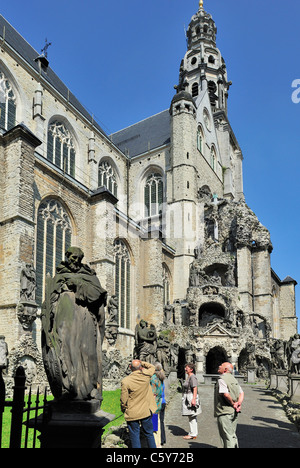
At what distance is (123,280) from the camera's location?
2583 centimetres

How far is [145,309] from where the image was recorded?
26.9m

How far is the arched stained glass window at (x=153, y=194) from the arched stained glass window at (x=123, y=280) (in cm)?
971

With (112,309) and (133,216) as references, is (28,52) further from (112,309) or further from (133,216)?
(112,309)

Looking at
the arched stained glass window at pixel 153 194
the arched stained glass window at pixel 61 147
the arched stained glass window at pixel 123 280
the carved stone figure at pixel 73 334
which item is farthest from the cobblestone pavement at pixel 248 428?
the arched stained glass window at pixel 153 194

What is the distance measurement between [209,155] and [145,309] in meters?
18.4

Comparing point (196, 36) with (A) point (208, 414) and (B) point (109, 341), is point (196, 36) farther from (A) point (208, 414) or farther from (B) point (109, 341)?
(A) point (208, 414)

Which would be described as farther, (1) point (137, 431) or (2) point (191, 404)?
(2) point (191, 404)

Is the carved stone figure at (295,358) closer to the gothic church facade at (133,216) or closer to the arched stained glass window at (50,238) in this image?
the gothic church facade at (133,216)

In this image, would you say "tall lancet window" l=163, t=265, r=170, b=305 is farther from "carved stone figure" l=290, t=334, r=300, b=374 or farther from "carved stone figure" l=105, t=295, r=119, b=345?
"carved stone figure" l=290, t=334, r=300, b=374

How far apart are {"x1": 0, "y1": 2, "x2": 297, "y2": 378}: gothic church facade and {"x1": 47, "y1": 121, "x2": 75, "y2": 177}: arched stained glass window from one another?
0.08 m

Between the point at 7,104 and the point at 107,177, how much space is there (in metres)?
11.6

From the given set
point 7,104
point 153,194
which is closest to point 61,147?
point 7,104

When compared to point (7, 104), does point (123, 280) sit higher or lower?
lower

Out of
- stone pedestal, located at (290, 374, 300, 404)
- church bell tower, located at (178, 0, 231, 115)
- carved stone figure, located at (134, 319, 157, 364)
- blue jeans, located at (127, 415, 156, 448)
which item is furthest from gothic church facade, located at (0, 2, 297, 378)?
blue jeans, located at (127, 415, 156, 448)
